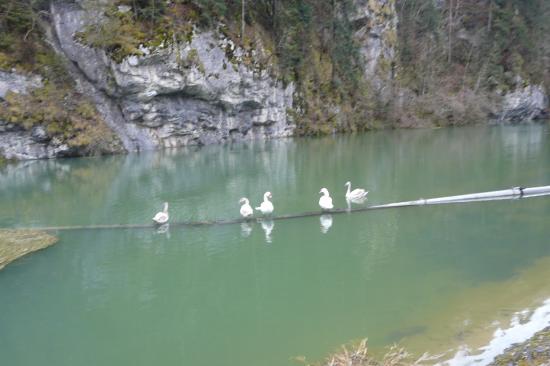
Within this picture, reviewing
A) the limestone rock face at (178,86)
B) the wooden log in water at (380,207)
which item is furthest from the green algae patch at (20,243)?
the limestone rock face at (178,86)

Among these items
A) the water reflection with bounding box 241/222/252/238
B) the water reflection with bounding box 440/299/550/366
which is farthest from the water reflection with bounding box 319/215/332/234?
the water reflection with bounding box 440/299/550/366

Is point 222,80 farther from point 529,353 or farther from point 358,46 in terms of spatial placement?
point 529,353

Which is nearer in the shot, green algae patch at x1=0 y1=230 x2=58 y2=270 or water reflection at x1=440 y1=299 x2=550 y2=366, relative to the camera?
water reflection at x1=440 y1=299 x2=550 y2=366

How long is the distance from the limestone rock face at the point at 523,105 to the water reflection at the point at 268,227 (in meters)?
49.2

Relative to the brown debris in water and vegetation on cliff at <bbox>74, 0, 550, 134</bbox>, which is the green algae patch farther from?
vegetation on cliff at <bbox>74, 0, 550, 134</bbox>

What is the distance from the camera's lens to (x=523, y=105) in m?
59.3

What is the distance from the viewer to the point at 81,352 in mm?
8758

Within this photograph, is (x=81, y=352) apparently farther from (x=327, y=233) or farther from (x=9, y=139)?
(x=9, y=139)

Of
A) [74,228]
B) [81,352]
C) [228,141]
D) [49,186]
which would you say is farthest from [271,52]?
[81,352]

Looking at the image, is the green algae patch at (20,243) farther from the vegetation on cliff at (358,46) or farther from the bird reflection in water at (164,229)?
the vegetation on cliff at (358,46)

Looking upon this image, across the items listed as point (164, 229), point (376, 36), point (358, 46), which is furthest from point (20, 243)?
point (376, 36)

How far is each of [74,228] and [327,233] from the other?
8106 millimetres

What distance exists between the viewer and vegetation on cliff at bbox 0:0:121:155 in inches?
1323

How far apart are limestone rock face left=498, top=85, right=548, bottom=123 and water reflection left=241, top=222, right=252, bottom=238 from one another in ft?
163
